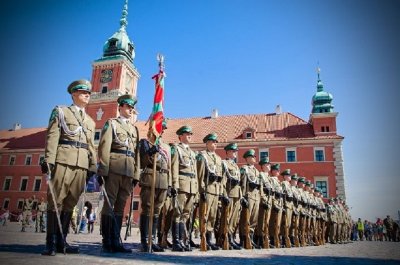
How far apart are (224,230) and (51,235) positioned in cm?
372

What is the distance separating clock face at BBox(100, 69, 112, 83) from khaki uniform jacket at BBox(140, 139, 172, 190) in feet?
123

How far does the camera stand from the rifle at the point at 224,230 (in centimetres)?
643

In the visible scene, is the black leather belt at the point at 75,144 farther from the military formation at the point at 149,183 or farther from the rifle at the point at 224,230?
the rifle at the point at 224,230

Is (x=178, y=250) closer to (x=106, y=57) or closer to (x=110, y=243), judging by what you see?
(x=110, y=243)

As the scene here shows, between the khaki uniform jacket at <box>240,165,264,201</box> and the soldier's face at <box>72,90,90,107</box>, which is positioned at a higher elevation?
the soldier's face at <box>72,90,90,107</box>

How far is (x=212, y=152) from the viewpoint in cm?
705

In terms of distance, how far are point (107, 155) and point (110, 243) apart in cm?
136

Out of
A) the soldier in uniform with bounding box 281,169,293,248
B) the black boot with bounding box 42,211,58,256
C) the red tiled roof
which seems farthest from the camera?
the red tiled roof

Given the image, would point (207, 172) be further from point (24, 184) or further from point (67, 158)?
point (24, 184)

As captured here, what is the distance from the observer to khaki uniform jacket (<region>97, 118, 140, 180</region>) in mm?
4691

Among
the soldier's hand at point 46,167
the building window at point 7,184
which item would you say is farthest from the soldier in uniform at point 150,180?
the building window at point 7,184

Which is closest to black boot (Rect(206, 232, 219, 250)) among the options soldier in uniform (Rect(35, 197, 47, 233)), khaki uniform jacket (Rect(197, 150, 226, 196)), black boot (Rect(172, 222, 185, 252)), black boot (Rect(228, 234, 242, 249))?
black boot (Rect(228, 234, 242, 249))

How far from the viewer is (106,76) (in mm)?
41156

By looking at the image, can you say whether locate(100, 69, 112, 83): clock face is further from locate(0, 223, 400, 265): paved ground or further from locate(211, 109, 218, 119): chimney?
locate(0, 223, 400, 265): paved ground
